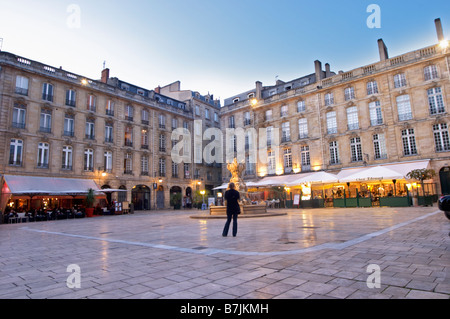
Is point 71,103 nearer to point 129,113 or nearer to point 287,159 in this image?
point 129,113

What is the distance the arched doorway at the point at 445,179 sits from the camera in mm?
21723

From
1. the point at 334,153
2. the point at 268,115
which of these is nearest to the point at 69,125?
the point at 268,115

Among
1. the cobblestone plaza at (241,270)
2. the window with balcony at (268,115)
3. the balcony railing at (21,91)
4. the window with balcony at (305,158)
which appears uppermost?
the window with balcony at (268,115)

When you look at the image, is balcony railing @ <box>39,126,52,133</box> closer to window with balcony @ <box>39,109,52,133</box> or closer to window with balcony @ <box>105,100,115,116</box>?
window with balcony @ <box>39,109,52,133</box>

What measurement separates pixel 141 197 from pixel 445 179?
29317mm

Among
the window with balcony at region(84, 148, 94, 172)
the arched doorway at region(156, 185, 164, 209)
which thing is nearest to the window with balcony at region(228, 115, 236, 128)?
the arched doorway at region(156, 185, 164, 209)

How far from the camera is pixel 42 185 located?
21.8m

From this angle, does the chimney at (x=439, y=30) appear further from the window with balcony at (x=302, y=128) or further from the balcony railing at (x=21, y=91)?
the balcony railing at (x=21, y=91)

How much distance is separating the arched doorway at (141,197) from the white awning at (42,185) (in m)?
7.07

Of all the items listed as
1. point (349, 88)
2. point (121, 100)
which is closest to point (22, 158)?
point (121, 100)

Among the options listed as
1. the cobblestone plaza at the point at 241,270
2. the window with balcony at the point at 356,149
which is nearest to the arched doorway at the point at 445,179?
the window with balcony at the point at 356,149

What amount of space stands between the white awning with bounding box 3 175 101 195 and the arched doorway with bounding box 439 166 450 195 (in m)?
28.7

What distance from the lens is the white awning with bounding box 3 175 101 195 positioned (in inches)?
771

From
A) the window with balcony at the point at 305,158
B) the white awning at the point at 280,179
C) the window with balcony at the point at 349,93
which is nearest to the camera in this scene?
the white awning at the point at 280,179
